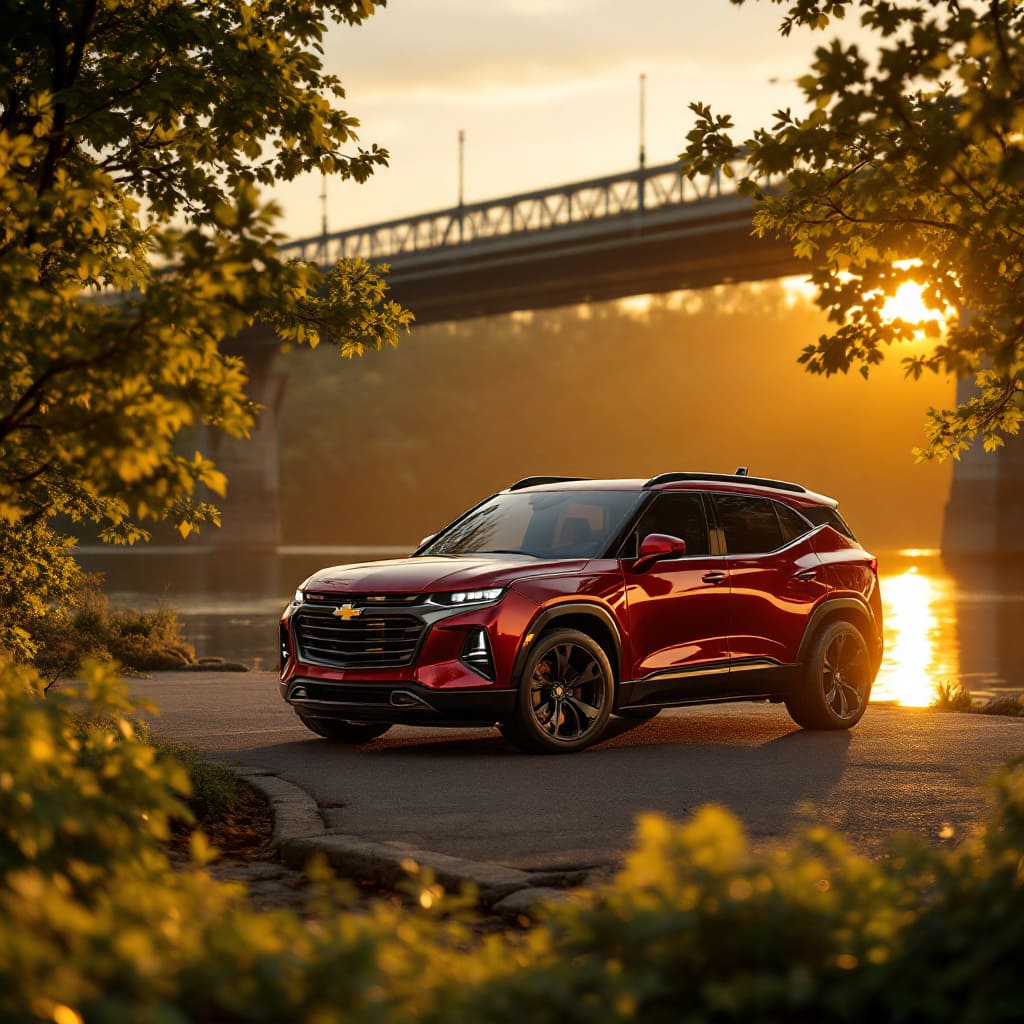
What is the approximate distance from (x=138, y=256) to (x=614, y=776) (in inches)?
189

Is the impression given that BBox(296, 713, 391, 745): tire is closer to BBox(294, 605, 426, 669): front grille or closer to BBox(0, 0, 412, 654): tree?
BBox(294, 605, 426, 669): front grille

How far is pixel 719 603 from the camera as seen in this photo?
1152 centimetres

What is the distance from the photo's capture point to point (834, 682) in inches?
487

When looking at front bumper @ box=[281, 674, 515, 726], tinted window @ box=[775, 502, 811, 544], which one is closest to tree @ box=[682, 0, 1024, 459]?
tinted window @ box=[775, 502, 811, 544]

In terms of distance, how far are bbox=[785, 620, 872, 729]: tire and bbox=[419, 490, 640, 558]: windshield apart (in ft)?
6.34

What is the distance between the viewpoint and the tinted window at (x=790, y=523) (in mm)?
12297

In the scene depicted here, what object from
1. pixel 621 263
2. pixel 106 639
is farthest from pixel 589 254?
pixel 106 639

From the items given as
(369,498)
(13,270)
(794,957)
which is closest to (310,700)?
(13,270)

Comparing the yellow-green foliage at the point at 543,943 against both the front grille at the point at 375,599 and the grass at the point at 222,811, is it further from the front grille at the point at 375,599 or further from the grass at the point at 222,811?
the front grille at the point at 375,599

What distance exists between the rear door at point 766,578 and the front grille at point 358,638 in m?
2.51

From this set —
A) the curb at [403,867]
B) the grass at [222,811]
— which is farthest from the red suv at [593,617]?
the curb at [403,867]

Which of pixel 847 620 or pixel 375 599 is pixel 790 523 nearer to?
pixel 847 620

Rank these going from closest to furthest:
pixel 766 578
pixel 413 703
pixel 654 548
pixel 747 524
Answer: pixel 413 703 < pixel 654 548 < pixel 766 578 < pixel 747 524

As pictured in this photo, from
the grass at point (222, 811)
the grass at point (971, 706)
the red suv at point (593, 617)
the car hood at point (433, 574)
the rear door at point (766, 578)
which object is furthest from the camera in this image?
the grass at point (971, 706)
